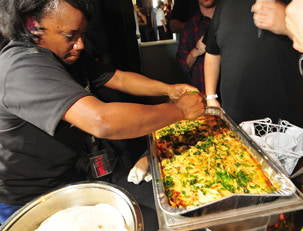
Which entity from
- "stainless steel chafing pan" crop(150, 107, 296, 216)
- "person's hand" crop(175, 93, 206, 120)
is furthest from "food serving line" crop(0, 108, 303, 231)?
"person's hand" crop(175, 93, 206, 120)

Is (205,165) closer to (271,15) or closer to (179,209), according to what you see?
(179,209)

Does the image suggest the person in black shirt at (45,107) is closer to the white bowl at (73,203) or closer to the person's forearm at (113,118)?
the person's forearm at (113,118)

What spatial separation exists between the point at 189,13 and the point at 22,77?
3.16 meters

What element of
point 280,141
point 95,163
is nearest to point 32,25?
point 95,163

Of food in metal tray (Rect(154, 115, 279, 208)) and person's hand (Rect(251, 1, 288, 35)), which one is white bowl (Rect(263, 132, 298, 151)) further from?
person's hand (Rect(251, 1, 288, 35))

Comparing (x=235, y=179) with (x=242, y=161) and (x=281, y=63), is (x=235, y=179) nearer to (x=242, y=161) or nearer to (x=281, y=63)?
(x=242, y=161)

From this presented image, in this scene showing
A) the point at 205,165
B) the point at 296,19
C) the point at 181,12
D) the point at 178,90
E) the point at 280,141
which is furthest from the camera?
the point at 181,12

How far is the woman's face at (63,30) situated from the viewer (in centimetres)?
103

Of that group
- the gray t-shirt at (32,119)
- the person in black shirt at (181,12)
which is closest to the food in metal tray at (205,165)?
the gray t-shirt at (32,119)

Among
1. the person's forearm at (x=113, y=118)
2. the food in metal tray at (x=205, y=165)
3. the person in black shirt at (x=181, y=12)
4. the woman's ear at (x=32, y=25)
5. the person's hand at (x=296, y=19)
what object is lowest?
the food in metal tray at (x=205, y=165)

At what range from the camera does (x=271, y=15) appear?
165 cm

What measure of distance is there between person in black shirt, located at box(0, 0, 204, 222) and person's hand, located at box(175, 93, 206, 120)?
18 mm

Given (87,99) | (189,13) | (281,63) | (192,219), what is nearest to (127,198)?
(192,219)

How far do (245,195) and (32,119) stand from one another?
1005 mm
